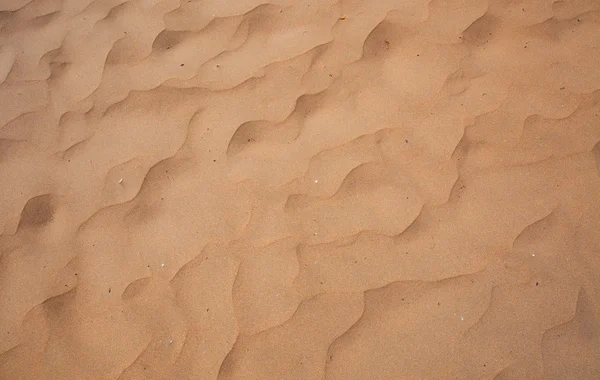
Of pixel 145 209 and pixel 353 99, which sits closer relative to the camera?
pixel 145 209

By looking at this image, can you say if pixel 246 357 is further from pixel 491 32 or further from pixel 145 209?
pixel 491 32

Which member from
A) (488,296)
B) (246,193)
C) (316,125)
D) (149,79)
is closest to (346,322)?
(488,296)

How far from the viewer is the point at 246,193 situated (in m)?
2.27

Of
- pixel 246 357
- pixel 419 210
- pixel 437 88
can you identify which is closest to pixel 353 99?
pixel 437 88

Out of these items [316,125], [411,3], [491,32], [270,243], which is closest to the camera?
[270,243]

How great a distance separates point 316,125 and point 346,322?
1.02 meters

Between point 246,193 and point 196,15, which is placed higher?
point 196,15

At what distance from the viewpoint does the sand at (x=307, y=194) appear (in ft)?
6.10

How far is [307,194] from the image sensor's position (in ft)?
7.27

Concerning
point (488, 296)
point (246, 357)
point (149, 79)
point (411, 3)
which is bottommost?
point (488, 296)

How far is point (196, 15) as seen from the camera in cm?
300

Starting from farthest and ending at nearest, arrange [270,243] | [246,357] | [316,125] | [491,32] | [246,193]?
1. [491,32]
2. [316,125]
3. [246,193]
4. [270,243]
5. [246,357]

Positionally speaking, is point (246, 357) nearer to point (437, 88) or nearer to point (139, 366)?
point (139, 366)

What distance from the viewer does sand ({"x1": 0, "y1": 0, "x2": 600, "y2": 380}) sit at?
6.10 ft
